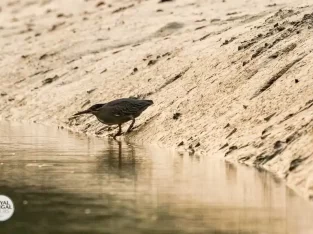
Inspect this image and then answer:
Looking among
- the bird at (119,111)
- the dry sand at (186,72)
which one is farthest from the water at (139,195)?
the bird at (119,111)

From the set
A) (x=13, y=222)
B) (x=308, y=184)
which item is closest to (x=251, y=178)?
(x=308, y=184)

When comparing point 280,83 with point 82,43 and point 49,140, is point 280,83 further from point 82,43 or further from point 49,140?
point 82,43

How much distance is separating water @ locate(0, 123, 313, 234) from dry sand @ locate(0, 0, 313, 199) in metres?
0.57

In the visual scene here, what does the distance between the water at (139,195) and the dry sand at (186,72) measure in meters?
0.57

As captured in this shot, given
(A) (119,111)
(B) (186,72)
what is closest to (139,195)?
(A) (119,111)

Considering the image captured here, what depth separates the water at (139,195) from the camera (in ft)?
30.9

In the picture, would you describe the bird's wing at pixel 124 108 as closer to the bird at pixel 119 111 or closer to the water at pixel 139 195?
the bird at pixel 119 111

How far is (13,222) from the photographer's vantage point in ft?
31.3

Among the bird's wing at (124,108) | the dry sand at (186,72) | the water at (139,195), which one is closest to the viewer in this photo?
the water at (139,195)

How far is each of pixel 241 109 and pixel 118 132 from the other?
2.40 m

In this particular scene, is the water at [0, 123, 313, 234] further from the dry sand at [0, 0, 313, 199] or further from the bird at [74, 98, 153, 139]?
the bird at [74, 98, 153, 139]

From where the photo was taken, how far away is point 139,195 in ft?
35.7

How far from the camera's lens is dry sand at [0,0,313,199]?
13755 millimetres

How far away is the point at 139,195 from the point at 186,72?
7562 mm
